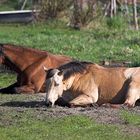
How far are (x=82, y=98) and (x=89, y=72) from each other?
1.80 ft

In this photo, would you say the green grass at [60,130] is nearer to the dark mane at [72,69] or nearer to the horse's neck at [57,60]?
the dark mane at [72,69]

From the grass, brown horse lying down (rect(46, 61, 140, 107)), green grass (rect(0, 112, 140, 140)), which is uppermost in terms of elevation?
brown horse lying down (rect(46, 61, 140, 107))

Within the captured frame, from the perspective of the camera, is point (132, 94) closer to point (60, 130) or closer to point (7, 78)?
point (60, 130)

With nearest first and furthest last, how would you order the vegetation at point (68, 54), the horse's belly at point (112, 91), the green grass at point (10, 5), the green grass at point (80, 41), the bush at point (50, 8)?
the vegetation at point (68, 54)
the horse's belly at point (112, 91)
the green grass at point (80, 41)
the bush at point (50, 8)
the green grass at point (10, 5)

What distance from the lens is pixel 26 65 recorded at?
13078 millimetres

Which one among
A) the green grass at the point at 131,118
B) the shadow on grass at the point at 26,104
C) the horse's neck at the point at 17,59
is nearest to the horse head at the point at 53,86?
the shadow on grass at the point at 26,104

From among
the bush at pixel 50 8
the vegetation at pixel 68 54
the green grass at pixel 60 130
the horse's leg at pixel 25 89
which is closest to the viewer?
the green grass at pixel 60 130

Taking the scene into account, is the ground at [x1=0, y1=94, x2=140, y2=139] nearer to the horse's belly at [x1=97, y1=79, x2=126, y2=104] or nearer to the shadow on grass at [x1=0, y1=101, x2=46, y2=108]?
the shadow on grass at [x1=0, y1=101, x2=46, y2=108]

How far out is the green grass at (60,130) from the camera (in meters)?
8.52

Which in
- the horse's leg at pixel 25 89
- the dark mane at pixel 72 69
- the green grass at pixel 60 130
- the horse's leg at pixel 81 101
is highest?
the dark mane at pixel 72 69

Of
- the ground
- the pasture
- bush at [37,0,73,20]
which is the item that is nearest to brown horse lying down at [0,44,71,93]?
the pasture

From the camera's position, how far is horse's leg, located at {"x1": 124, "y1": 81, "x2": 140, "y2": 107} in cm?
1062

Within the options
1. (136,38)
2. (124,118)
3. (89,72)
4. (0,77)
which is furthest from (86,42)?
(124,118)

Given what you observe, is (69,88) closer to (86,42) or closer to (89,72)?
(89,72)
